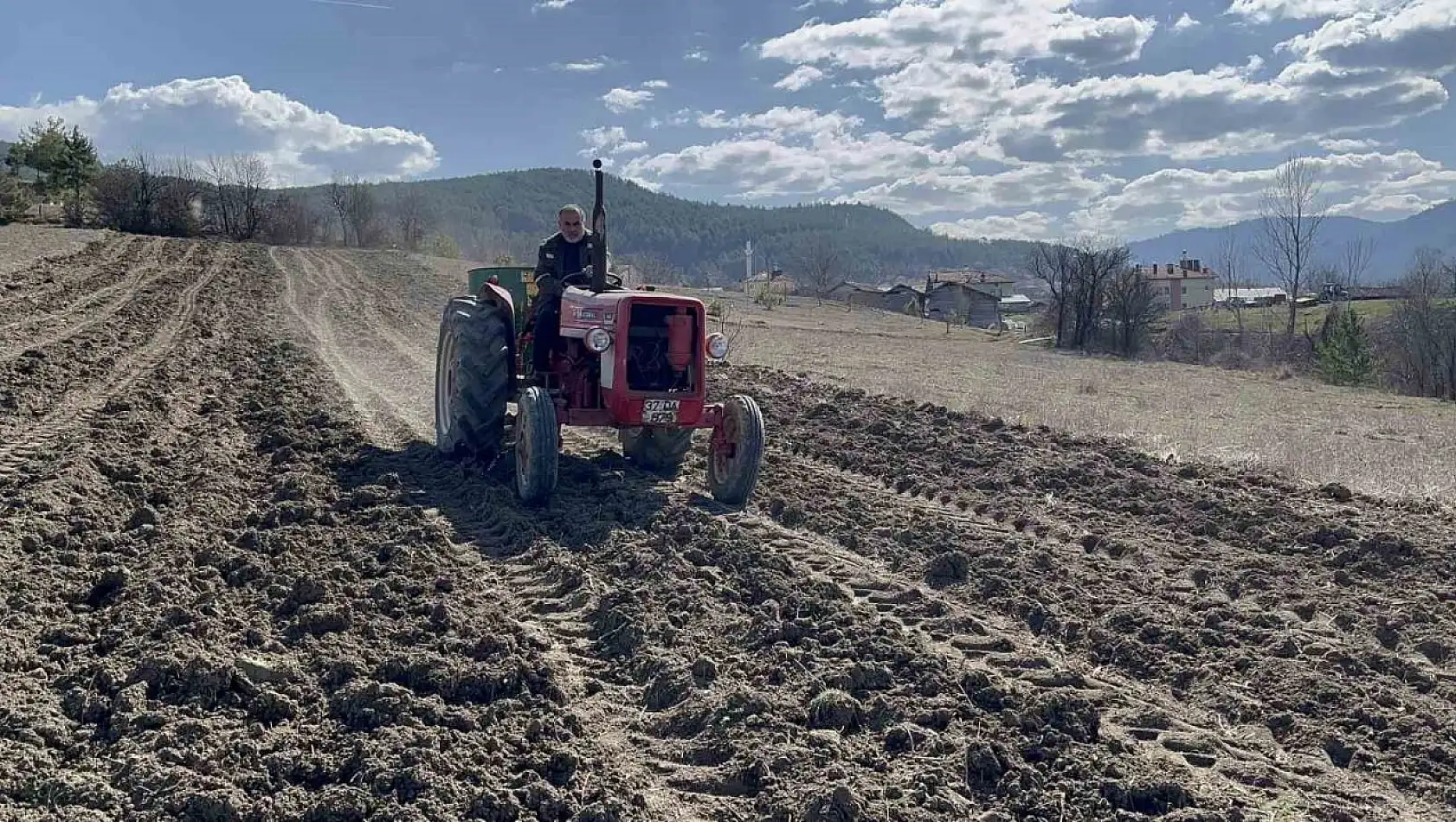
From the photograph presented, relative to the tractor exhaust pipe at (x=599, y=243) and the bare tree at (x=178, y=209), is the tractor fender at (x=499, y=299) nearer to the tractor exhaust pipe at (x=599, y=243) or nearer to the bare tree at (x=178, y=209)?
the tractor exhaust pipe at (x=599, y=243)

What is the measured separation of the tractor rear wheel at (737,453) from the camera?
7836 millimetres

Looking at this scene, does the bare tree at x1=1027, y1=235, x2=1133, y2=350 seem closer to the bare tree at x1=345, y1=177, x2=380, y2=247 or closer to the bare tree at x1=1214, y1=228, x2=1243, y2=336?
the bare tree at x1=1214, y1=228, x2=1243, y2=336

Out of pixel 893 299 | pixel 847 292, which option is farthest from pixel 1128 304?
pixel 847 292

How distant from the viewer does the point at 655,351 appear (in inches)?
317

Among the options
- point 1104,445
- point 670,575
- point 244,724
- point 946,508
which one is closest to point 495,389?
point 670,575

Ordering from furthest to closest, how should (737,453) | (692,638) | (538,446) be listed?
(737,453) < (538,446) < (692,638)

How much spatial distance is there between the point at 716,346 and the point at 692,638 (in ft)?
10.0

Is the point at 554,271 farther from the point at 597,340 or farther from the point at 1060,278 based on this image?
the point at 1060,278

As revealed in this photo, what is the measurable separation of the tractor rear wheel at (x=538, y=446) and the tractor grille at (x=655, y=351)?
0.70 meters

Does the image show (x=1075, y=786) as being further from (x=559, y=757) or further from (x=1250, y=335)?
(x=1250, y=335)

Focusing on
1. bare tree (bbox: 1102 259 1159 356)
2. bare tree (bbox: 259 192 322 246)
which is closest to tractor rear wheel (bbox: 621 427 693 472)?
bare tree (bbox: 1102 259 1159 356)

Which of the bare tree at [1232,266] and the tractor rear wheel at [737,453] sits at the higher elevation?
the bare tree at [1232,266]

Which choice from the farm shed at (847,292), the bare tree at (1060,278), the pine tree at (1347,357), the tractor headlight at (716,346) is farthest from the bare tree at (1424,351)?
the farm shed at (847,292)

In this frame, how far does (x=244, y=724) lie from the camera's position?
13.5 feet
